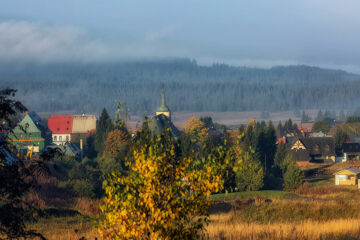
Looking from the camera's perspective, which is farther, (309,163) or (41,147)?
(309,163)

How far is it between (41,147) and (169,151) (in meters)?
106

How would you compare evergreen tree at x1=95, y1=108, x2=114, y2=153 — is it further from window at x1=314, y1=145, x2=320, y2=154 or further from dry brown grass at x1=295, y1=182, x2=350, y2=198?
window at x1=314, y1=145, x2=320, y2=154

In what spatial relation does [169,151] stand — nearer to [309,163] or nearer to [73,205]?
[73,205]

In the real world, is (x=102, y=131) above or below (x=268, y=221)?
above


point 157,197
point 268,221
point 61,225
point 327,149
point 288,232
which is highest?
point 157,197

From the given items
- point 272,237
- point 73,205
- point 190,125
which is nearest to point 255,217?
point 272,237

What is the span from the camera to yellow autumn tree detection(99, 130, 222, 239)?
15570 millimetres

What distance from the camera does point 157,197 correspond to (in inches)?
626

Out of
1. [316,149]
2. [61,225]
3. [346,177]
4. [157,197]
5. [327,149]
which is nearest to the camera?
[157,197]

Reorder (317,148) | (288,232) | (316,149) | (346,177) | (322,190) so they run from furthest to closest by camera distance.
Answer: (317,148) < (316,149) < (346,177) < (322,190) < (288,232)

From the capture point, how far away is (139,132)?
17312 mm

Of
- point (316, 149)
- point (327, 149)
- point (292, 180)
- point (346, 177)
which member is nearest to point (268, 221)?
point (292, 180)

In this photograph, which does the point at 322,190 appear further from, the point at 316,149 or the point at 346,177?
the point at 316,149

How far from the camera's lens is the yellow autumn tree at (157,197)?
15570mm
